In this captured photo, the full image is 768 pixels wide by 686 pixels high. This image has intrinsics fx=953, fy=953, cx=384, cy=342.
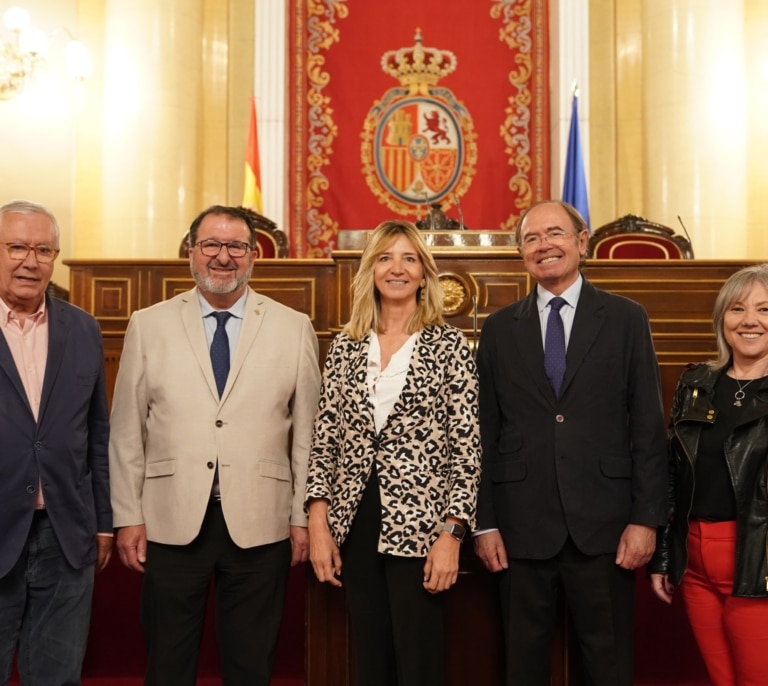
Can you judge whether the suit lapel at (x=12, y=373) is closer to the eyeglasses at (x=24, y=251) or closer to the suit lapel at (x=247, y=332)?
the eyeglasses at (x=24, y=251)

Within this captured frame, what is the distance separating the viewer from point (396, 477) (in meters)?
2.32

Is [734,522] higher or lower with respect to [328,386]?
lower

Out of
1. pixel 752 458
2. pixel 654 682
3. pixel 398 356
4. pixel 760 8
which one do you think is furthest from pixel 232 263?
pixel 760 8

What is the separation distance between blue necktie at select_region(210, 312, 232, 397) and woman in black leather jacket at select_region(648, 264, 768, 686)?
1194 millimetres

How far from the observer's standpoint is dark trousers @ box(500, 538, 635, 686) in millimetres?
2371

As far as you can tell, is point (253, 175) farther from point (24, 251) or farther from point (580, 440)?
point (580, 440)

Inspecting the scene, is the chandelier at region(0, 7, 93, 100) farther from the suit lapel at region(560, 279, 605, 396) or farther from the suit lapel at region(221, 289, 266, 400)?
the suit lapel at region(560, 279, 605, 396)

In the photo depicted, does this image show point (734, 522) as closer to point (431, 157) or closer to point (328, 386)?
point (328, 386)

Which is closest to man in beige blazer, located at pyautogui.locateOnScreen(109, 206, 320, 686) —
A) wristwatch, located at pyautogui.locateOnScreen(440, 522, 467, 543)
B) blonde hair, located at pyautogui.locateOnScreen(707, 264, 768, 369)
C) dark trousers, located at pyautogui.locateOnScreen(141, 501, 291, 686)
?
dark trousers, located at pyautogui.locateOnScreen(141, 501, 291, 686)

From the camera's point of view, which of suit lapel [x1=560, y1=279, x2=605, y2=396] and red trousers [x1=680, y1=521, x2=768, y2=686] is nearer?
red trousers [x1=680, y1=521, x2=768, y2=686]

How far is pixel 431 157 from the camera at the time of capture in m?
8.23

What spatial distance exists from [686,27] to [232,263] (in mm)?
5981

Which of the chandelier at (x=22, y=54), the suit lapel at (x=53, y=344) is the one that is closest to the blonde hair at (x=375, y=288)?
the suit lapel at (x=53, y=344)

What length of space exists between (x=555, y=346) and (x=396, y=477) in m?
0.57
